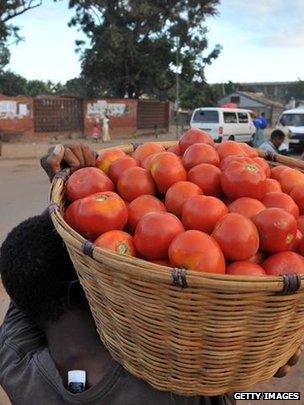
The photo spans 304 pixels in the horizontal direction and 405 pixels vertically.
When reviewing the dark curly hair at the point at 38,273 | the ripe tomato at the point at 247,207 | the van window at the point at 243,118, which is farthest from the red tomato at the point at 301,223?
the van window at the point at 243,118

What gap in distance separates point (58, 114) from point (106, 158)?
2072 centimetres

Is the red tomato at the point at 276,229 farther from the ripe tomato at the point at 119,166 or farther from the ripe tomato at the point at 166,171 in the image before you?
the ripe tomato at the point at 119,166

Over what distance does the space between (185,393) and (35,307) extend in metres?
0.49

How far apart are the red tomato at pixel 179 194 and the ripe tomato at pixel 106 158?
27 cm

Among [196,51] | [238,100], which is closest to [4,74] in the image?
[196,51]

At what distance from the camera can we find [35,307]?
A: 1.42m

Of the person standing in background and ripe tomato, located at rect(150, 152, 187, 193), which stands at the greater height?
ripe tomato, located at rect(150, 152, 187, 193)

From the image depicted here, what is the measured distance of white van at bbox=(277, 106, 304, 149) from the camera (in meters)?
17.1

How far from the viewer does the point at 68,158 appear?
149cm

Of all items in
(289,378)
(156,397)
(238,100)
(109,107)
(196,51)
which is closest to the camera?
(156,397)

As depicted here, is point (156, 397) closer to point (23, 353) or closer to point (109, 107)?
point (23, 353)

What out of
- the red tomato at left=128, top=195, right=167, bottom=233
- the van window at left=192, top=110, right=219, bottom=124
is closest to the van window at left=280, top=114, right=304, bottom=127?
the van window at left=192, top=110, right=219, bottom=124

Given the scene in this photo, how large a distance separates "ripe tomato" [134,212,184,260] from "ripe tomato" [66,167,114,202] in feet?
0.73

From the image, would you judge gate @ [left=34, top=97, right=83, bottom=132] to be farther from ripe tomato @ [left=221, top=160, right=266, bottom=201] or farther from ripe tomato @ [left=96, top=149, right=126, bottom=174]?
ripe tomato @ [left=221, top=160, right=266, bottom=201]
